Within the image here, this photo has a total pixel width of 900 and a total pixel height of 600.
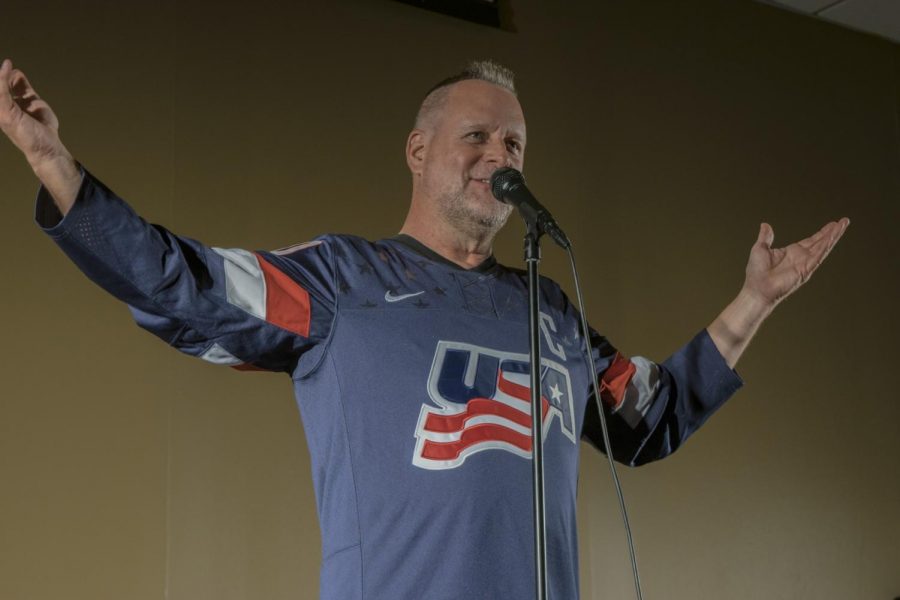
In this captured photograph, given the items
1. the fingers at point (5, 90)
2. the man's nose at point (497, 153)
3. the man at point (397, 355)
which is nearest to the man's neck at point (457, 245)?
the man at point (397, 355)

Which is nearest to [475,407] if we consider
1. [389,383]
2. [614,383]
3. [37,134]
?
[389,383]

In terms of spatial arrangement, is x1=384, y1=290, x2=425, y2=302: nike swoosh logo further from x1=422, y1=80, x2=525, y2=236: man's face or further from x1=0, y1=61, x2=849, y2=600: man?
x1=422, y1=80, x2=525, y2=236: man's face

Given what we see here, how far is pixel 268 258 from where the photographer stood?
5.01 feet

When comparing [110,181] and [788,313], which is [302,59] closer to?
[110,181]

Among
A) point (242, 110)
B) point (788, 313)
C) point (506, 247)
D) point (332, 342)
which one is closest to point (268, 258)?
point (332, 342)

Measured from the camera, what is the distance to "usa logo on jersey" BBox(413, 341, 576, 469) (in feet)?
4.89

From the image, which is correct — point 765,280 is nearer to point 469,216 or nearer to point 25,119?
point 469,216

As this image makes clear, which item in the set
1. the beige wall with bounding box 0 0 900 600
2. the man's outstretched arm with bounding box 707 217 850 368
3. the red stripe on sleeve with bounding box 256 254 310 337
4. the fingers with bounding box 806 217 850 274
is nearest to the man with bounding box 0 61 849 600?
the red stripe on sleeve with bounding box 256 254 310 337

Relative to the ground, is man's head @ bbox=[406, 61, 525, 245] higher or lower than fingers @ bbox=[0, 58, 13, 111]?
higher

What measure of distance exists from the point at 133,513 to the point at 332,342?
118cm

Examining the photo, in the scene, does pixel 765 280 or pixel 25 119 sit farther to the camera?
pixel 765 280

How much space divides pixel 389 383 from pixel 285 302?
18 cm

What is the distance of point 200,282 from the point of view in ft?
4.59

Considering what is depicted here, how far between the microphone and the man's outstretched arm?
→ 583mm
